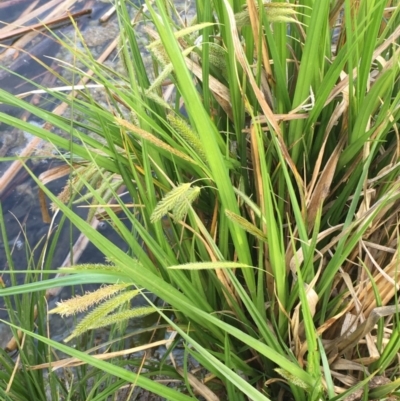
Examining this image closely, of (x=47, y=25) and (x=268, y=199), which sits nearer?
(x=268, y=199)

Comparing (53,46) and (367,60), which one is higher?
(53,46)

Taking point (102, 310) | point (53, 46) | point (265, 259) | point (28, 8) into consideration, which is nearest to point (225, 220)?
point (265, 259)

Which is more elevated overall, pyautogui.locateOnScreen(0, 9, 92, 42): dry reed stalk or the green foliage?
pyautogui.locateOnScreen(0, 9, 92, 42): dry reed stalk

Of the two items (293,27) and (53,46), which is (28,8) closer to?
(53,46)

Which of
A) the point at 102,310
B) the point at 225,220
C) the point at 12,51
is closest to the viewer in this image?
the point at 102,310

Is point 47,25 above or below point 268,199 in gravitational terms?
above

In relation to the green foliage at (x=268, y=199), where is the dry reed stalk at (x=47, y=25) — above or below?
above

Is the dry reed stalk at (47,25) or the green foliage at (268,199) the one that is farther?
the dry reed stalk at (47,25)

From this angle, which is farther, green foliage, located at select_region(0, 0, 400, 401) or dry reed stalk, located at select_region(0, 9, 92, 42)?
dry reed stalk, located at select_region(0, 9, 92, 42)
